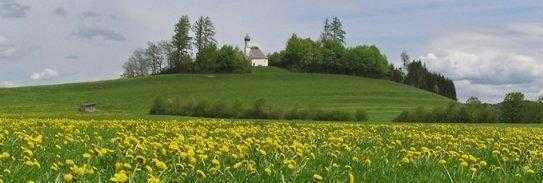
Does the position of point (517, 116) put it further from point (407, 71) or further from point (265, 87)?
point (407, 71)

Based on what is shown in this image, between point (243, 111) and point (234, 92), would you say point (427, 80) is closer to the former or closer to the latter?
point (234, 92)

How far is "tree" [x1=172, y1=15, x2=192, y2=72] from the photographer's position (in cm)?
15150

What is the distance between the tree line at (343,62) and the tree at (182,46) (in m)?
29.4

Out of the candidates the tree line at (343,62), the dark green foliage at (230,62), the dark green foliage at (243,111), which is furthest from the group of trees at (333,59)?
the dark green foliage at (243,111)

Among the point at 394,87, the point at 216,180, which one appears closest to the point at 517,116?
the point at 216,180

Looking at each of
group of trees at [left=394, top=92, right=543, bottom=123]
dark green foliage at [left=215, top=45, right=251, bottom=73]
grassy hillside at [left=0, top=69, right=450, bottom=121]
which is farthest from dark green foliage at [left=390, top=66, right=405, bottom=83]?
group of trees at [left=394, top=92, right=543, bottom=123]

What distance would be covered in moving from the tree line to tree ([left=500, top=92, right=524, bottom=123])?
319 ft

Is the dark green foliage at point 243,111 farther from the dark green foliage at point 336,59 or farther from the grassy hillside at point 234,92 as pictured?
the dark green foliage at point 336,59

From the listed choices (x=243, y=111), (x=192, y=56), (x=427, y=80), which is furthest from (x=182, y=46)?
(x=243, y=111)

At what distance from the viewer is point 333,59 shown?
539ft

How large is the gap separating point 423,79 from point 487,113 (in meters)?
114

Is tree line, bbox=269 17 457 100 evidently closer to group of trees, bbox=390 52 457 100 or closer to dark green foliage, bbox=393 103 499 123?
group of trees, bbox=390 52 457 100

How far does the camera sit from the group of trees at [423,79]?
578 feet

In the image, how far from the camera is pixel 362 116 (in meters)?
64.0
